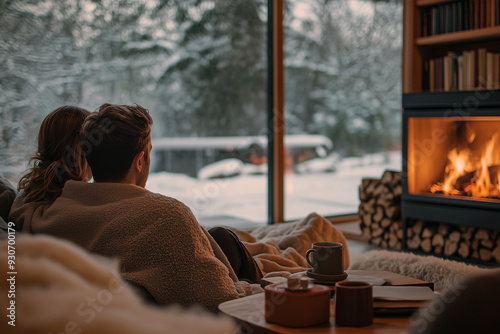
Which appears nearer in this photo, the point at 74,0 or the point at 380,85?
the point at 74,0

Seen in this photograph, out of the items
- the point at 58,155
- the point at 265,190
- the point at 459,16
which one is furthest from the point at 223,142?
the point at 58,155

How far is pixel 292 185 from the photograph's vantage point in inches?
181

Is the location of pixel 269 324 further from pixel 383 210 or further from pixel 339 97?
pixel 339 97

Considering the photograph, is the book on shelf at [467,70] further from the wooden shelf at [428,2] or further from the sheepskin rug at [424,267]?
the sheepskin rug at [424,267]

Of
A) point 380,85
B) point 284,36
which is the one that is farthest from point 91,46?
point 380,85

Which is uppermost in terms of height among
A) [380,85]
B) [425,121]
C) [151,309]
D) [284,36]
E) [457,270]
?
[284,36]

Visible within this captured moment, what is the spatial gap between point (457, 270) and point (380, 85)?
A: 3146 millimetres

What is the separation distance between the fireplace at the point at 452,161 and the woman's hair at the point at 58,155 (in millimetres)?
2342

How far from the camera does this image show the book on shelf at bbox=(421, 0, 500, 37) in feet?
11.4

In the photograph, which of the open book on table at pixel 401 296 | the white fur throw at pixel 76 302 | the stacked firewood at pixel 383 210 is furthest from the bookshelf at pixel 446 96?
the white fur throw at pixel 76 302

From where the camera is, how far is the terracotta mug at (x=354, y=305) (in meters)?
1.10

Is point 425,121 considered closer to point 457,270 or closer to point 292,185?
point 292,185

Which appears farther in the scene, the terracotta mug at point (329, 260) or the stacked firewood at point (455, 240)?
the stacked firewood at point (455, 240)

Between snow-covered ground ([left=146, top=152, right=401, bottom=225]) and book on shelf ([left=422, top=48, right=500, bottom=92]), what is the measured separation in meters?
1.36
